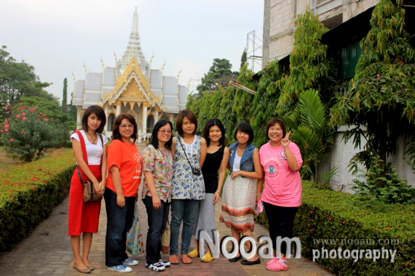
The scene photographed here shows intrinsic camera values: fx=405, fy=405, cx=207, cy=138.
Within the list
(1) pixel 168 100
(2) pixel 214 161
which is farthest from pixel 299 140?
(1) pixel 168 100

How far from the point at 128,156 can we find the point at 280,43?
10486 millimetres

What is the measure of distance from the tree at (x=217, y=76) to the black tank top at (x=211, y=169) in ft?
107

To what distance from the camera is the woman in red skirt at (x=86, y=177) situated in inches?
171

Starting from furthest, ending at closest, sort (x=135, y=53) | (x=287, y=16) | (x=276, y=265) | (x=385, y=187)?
(x=135, y=53)
(x=287, y=16)
(x=385, y=187)
(x=276, y=265)

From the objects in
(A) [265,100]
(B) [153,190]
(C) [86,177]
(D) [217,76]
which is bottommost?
(B) [153,190]

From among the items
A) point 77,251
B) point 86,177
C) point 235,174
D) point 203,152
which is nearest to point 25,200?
point 77,251

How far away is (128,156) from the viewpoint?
4.49 meters

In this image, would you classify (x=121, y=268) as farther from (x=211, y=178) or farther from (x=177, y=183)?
(x=211, y=178)

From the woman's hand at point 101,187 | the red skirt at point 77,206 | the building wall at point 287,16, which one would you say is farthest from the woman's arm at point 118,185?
the building wall at point 287,16

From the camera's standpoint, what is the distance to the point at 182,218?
480 centimetres

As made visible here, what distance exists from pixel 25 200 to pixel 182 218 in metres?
2.46

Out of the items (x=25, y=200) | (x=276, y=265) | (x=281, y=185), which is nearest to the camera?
(x=281, y=185)

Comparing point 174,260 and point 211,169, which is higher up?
point 211,169

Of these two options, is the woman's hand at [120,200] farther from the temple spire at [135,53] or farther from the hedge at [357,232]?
the temple spire at [135,53]
